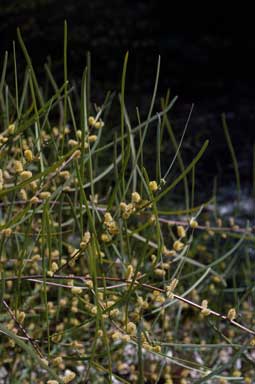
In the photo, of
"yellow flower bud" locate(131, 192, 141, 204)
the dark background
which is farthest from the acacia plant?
the dark background

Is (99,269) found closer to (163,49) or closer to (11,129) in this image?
(11,129)

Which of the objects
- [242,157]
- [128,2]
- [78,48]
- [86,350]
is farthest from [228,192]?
[128,2]

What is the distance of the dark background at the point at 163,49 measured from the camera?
103 inches

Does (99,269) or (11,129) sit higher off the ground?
(11,129)

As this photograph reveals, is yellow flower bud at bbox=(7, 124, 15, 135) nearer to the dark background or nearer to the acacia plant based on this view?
the acacia plant

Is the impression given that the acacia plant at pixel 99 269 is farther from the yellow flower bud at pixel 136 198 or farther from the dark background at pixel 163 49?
the dark background at pixel 163 49

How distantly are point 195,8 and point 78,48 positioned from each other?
0.70 m

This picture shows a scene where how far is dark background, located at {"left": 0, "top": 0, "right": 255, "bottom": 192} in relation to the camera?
2619 millimetres

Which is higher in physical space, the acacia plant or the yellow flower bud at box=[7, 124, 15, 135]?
the yellow flower bud at box=[7, 124, 15, 135]

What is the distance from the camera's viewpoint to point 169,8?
3.44 m

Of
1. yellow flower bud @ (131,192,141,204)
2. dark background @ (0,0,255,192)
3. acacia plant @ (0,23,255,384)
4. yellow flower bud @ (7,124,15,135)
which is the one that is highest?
yellow flower bud @ (7,124,15,135)

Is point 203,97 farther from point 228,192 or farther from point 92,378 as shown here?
→ point 92,378

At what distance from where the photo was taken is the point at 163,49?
320cm

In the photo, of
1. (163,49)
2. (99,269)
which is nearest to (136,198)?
(99,269)
